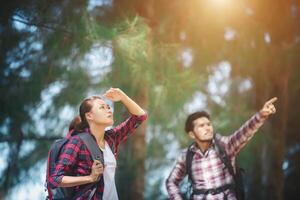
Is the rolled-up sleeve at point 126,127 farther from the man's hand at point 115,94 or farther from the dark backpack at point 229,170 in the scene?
the dark backpack at point 229,170

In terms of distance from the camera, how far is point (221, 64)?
4875 mm

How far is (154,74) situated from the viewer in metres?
3.69

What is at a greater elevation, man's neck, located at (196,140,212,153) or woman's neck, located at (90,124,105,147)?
woman's neck, located at (90,124,105,147)

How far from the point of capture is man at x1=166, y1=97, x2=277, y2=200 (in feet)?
8.39

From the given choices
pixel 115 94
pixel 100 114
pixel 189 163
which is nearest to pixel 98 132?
pixel 100 114

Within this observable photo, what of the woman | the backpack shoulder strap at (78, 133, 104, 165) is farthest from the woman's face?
the backpack shoulder strap at (78, 133, 104, 165)

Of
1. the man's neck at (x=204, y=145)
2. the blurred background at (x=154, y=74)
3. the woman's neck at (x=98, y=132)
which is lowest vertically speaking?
the man's neck at (x=204, y=145)

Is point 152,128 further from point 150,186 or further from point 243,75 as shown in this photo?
point 243,75

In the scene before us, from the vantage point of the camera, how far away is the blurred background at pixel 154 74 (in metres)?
3.43

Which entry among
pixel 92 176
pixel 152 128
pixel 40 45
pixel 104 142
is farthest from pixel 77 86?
pixel 92 176

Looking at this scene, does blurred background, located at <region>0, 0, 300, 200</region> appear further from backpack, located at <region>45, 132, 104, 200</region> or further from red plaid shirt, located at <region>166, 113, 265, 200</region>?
backpack, located at <region>45, 132, 104, 200</region>

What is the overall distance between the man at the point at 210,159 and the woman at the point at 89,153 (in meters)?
0.58

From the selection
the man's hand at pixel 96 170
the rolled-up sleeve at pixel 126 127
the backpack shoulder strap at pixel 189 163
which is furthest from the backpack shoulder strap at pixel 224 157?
the man's hand at pixel 96 170

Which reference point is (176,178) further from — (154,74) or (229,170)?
(154,74)
